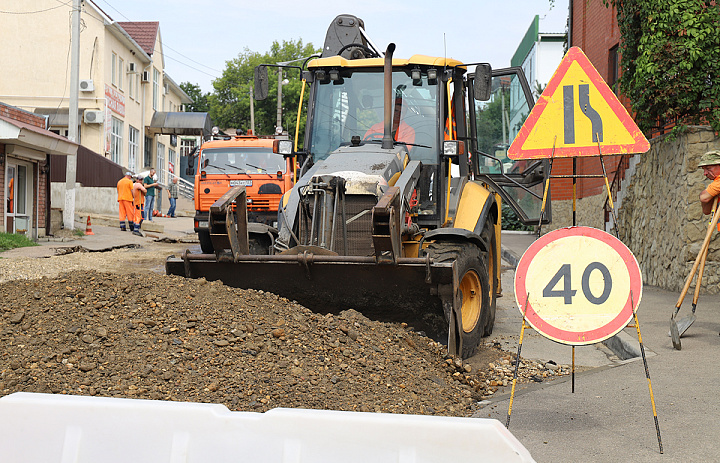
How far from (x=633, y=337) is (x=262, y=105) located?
59.8m

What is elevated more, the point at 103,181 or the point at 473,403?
the point at 103,181

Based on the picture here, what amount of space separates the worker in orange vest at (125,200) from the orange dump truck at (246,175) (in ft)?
11.4

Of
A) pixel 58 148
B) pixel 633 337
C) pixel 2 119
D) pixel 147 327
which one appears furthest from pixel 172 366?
pixel 58 148

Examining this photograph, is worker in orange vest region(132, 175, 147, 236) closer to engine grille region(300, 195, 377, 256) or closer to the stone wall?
the stone wall

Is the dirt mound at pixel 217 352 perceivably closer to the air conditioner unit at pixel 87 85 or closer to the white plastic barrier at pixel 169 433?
the white plastic barrier at pixel 169 433

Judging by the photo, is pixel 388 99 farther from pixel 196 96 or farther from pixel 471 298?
pixel 196 96

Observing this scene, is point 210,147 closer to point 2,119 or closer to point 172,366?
point 2,119

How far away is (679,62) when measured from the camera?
12.6 m

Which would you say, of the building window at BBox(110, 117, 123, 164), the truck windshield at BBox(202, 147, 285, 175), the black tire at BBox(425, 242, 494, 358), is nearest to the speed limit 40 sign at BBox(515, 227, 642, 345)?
the black tire at BBox(425, 242, 494, 358)

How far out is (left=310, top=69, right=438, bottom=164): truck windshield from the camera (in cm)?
873

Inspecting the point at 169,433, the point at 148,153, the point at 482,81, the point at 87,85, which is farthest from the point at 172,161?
the point at 169,433

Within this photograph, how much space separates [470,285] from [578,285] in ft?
8.89

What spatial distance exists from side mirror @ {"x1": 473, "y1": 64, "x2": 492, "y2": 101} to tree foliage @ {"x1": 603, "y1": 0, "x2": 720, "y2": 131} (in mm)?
5348

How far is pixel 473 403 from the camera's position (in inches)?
233
